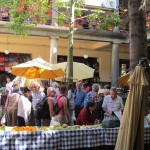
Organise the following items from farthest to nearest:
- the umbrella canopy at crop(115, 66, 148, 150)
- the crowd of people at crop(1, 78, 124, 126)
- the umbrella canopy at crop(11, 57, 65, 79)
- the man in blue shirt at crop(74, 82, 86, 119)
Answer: the man in blue shirt at crop(74, 82, 86, 119) < the umbrella canopy at crop(11, 57, 65, 79) < the crowd of people at crop(1, 78, 124, 126) < the umbrella canopy at crop(115, 66, 148, 150)

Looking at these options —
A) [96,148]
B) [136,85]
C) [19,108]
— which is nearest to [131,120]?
[136,85]

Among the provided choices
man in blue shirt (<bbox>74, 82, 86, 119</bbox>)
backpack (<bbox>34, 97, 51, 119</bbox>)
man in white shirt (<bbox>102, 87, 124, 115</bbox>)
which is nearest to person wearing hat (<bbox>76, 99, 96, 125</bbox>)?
backpack (<bbox>34, 97, 51, 119</bbox>)

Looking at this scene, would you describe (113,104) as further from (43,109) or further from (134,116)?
(134,116)

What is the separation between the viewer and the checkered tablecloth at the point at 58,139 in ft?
18.3

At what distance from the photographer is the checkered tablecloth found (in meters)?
5.57

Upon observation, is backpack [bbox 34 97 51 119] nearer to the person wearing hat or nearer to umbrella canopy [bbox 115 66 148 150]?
the person wearing hat

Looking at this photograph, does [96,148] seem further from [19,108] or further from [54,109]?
[19,108]

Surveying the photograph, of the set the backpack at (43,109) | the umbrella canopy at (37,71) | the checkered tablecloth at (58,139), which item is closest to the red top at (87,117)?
the backpack at (43,109)

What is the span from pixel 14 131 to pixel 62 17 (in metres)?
7.96

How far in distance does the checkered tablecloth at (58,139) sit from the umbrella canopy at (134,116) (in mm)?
854

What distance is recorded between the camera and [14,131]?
5.81m

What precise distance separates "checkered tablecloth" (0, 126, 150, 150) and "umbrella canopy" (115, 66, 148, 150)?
85 centimetres

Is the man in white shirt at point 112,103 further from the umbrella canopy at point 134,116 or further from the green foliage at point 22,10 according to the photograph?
the green foliage at point 22,10

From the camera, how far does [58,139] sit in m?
5.92
